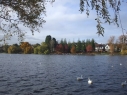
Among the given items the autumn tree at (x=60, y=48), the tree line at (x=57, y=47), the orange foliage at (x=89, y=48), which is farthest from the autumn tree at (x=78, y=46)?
the autumn tree at (x=60, y=48)

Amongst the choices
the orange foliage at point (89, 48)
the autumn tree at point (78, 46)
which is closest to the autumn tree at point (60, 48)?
the autumn tree at point (78, 46)

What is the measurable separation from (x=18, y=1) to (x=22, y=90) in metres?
14.8

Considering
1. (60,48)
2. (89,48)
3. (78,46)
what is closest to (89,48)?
(89,48)

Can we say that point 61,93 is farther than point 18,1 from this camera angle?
Yes

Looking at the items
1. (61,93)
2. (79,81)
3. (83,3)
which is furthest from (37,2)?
(79,81)

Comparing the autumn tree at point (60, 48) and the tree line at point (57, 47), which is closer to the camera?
the tree line at point (57, 47)

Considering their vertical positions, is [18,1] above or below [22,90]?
above

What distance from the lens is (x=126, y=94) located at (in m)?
18.7

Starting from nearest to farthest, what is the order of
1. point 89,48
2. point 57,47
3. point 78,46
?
point 89,48 < point 78,46 < point 57,47

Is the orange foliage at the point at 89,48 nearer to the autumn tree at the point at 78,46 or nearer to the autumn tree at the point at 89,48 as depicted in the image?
the autumn tree at the point at 89,48

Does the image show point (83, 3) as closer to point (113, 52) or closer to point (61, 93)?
point (61, 93)

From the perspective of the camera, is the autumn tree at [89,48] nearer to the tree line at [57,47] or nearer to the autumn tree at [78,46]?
the tree line at [57,47]

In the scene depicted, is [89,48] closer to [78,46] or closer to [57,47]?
[78,46]

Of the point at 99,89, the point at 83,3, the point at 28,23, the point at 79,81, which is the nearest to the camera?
the point at 83,3
